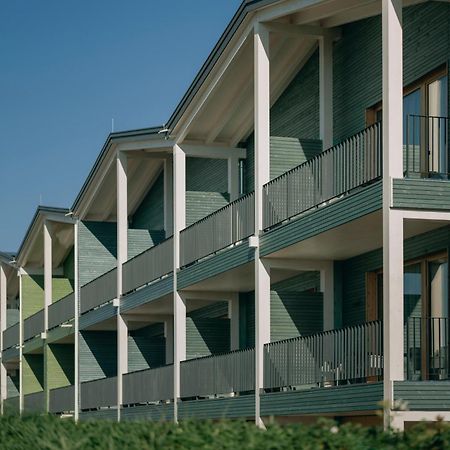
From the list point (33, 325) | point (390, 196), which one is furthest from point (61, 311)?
point (390, 196)

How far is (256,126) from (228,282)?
17.5ft

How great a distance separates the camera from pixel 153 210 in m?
38.2

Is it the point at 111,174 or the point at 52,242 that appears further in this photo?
the point at 52,242

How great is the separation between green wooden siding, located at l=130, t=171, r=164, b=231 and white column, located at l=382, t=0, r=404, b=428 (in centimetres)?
1883

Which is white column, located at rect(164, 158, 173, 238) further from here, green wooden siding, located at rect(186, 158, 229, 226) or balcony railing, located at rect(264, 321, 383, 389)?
balcony railing, located at rect(264, 321, 383, 389)

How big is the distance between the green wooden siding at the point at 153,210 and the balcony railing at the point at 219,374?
901 centimetres

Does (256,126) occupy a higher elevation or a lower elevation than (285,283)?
higher

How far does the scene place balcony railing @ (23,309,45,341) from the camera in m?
Result: 45.8

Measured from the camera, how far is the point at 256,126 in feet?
79.2

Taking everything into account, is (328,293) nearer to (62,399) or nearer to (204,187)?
(204,187)

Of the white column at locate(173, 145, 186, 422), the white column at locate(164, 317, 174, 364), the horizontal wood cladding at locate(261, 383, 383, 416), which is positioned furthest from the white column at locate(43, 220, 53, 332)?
the horizontal wood cladding at locate(261, 383, 383, 416)

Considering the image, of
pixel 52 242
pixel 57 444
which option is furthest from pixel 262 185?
pixel 52 242

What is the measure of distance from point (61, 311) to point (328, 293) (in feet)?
63.2

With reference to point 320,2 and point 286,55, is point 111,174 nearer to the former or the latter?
point 286,55
